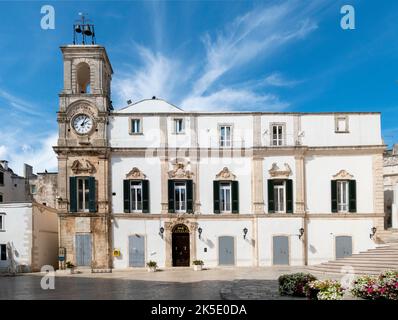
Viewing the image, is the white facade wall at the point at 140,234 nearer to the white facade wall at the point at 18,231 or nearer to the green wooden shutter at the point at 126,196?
the green wooden shutter at the point at 126,196

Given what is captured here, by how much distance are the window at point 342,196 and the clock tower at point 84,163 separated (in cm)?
1643

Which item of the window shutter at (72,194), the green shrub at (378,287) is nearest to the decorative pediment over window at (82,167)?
the window shutter at (72,194)

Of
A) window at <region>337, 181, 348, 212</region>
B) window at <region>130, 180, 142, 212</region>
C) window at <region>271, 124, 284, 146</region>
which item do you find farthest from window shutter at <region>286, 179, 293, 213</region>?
window at <region>130, 180, 142, 212</region>

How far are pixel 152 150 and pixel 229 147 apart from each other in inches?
220

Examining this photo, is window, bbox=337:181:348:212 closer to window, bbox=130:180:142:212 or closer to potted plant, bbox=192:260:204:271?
potted plant, bbox=192:260:204:271

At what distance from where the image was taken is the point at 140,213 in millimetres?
31266

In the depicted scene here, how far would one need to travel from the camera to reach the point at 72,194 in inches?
1217

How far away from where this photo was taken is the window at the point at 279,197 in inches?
1244

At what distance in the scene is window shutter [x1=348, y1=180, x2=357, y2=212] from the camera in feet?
103

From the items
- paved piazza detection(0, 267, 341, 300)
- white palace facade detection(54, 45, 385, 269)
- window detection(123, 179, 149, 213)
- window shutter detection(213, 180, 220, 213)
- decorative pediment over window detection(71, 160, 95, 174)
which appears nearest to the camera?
paved piazza detection(0, 267, 341, 300)

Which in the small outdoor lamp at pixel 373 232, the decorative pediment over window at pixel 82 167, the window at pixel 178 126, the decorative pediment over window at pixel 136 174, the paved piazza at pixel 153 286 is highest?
the window at pixel 178 126

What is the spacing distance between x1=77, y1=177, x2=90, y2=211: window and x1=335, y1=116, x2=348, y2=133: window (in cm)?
1849

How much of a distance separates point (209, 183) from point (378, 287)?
18260 mm

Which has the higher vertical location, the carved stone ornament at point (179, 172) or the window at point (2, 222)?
the carved stone ornament at point (179, 172)
